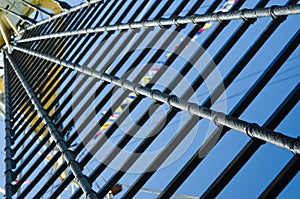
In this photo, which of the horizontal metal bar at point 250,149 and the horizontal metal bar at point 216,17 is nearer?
the horizontal metal bar at point 250,149

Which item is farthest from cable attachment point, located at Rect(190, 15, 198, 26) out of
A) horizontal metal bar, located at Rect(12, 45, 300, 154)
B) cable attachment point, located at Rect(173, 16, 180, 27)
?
horizontal metal bar, located at Rect(12, 45, 300, 154)

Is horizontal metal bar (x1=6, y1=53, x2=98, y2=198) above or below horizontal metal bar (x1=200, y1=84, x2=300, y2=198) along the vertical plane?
below

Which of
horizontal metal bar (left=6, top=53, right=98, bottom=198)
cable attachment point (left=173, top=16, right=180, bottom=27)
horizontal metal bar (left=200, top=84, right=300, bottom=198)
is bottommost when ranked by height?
horizontal metal bar (left=6, top=53, right=98, bottom=198)

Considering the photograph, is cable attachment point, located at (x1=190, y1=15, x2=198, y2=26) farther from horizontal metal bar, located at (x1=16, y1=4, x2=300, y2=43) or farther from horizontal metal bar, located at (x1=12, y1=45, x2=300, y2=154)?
horizontal metal bar, located at (x1=12, y1=45, x2=300, y2=154)

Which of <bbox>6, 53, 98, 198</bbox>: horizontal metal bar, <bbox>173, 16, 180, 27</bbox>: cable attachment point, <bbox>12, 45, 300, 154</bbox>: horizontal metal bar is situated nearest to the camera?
<bbox>12, 45, 300, 154</bbox>: horizontal metal bar

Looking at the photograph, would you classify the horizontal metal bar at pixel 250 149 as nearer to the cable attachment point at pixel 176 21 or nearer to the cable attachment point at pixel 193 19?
the cable attachment point at pixel 193 19

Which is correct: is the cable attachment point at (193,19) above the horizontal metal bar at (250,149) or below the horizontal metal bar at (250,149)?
above

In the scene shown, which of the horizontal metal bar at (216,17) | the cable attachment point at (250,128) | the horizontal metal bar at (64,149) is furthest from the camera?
the horizontal metal bar at (64,149)

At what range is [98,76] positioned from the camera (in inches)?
301

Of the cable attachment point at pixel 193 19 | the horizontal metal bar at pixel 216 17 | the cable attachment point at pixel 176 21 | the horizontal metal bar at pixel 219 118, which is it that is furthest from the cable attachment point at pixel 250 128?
the cable attachment point at pixel 176 21

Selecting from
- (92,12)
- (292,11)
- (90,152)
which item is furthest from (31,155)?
(292,11)

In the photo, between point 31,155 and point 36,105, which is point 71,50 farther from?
point 31,155

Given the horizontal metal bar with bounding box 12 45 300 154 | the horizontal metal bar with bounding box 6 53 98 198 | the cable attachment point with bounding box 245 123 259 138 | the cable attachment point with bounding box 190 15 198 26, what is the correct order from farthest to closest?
1. the cable attachment point with bounding box 190 15 198 26
2. the horizontal metal bar with bounding box 6 53 98 198
3. the cable attachment point with bounding box 245 123 259 138
4. the horizontal metal bar with bounding box 12 45 300 154

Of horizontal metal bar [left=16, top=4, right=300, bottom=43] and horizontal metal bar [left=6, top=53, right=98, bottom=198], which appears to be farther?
horizontal metal bar [left=6, top=53, right=98, bottom=198]
